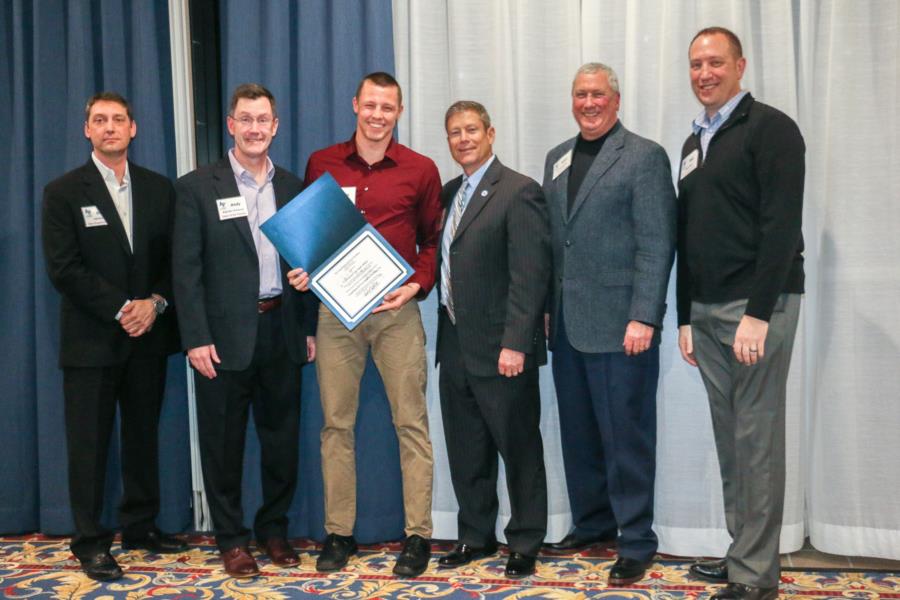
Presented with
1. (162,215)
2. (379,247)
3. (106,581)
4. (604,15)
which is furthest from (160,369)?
(604,15)

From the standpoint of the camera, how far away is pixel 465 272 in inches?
110

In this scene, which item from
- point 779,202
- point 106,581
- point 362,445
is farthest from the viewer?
point 362,445

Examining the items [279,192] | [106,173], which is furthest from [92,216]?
[279,192]

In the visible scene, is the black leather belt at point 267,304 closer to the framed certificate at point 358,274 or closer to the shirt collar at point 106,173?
the framed certificate at point 358,274

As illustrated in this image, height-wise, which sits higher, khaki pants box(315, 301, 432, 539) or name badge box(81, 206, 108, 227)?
name badge box(81, 206, 108, 227)

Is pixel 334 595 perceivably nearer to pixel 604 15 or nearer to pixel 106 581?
pixel 106 581

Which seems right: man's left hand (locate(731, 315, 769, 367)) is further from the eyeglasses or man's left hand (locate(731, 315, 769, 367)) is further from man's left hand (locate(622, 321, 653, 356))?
the eyeglasses

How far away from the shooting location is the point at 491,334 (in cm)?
280

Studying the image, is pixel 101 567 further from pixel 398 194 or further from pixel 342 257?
pixel 398 194

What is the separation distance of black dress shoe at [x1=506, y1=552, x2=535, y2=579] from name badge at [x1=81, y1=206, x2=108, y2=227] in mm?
2004

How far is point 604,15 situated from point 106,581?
9.63 feet

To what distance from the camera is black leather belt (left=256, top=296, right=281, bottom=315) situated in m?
2.91

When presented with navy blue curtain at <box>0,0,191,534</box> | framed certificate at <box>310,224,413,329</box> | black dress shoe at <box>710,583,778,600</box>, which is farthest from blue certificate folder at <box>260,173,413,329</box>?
black dress shoe at <box>710,583,778,600</box>

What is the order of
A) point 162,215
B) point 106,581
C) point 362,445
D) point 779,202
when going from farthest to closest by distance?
point 362,445 < point 162,215 < point 106,581 < point 779,202
